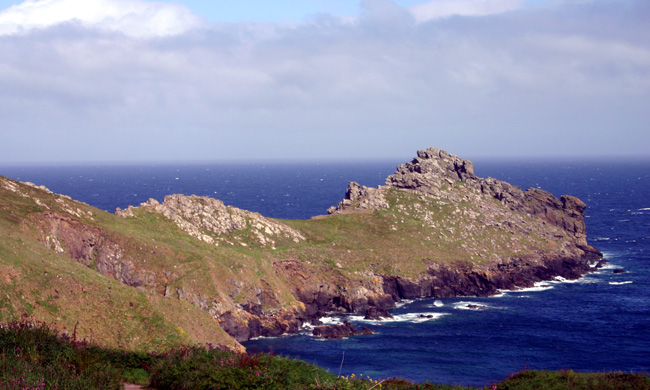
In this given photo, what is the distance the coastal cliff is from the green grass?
1665 cm

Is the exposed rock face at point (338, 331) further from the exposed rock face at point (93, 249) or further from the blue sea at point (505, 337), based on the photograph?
the exposed rock face at point (93, 249)

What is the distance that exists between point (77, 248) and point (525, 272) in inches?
3080

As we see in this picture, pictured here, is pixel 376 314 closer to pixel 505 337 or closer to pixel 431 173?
A: pixel 505 337

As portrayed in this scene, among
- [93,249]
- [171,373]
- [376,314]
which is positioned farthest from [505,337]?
[171,373]

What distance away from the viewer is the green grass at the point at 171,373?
18281mm

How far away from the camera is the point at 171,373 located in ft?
77.0

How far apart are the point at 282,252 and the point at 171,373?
59.6 meters

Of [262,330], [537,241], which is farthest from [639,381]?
[537,241]

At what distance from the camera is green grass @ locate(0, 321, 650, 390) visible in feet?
60.0

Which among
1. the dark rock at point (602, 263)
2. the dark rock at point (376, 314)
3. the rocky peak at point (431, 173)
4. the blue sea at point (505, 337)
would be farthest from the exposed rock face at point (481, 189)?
the dark rock at point (376, 314)

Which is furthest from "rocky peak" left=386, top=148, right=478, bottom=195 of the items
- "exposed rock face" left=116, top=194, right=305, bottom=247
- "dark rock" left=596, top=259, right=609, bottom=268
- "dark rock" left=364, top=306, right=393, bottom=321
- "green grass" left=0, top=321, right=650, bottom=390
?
"green grass" left=0, top=321, right=650, bottom=390

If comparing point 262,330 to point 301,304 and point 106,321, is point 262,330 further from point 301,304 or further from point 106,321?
point 106,321

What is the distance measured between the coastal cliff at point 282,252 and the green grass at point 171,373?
1665 centimetres

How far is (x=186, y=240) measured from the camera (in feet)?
246
